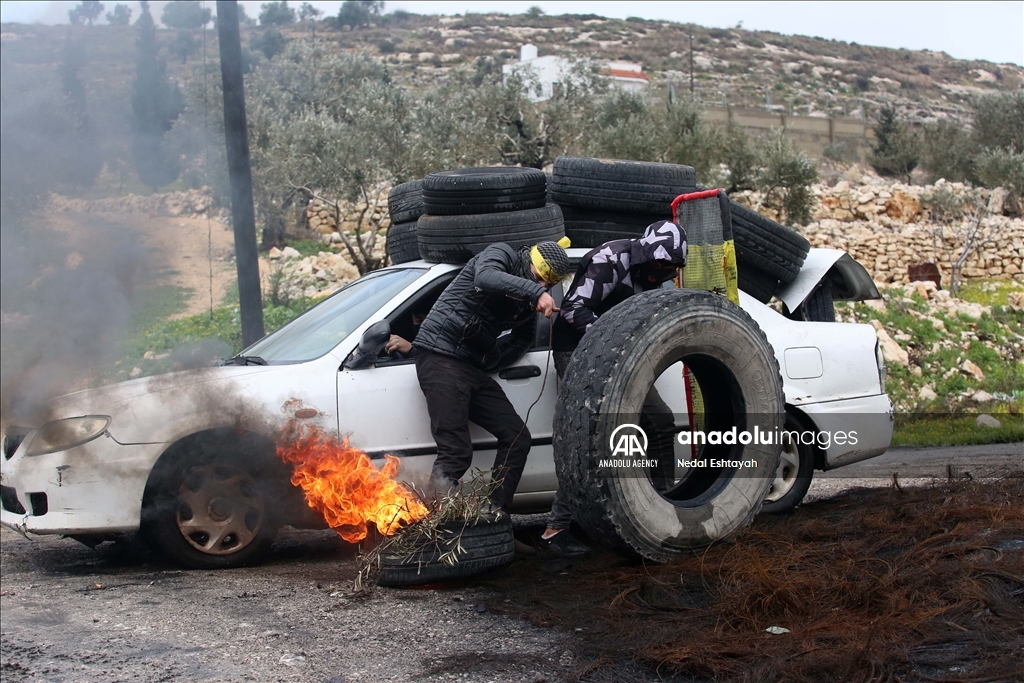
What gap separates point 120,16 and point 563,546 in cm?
669

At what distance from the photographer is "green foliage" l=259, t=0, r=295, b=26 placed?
54.5 metres

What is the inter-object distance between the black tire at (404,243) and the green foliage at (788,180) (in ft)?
51.8

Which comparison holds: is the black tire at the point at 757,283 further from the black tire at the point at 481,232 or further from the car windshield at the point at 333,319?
the car windshield at the point at 333,319

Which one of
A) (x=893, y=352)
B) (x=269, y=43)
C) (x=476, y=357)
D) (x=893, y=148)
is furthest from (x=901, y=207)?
(x=269, y=43)

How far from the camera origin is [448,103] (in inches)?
810

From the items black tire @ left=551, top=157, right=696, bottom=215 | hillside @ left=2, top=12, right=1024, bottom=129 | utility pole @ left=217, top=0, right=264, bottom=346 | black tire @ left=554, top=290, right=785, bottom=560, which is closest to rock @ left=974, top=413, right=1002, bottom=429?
black tire @ left=554, top=290, right=785, bottom=560

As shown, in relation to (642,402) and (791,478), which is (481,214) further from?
(791,478)

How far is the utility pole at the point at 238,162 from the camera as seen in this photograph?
879 centimetres

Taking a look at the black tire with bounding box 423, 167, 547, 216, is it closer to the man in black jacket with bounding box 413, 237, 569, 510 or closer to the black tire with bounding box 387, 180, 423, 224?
the man in black jacket with bounding box 413, 237, 569, 510

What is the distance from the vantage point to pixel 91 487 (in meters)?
4.95

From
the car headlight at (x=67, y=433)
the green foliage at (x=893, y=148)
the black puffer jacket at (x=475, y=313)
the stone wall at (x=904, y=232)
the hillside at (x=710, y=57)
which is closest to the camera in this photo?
the black puffer jacket at (x=475, y=313)

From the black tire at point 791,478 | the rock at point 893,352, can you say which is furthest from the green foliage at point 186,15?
the rock at point 893,352

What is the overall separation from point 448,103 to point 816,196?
8.96 m

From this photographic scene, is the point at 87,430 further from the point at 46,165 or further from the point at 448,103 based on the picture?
the point at 448,103
